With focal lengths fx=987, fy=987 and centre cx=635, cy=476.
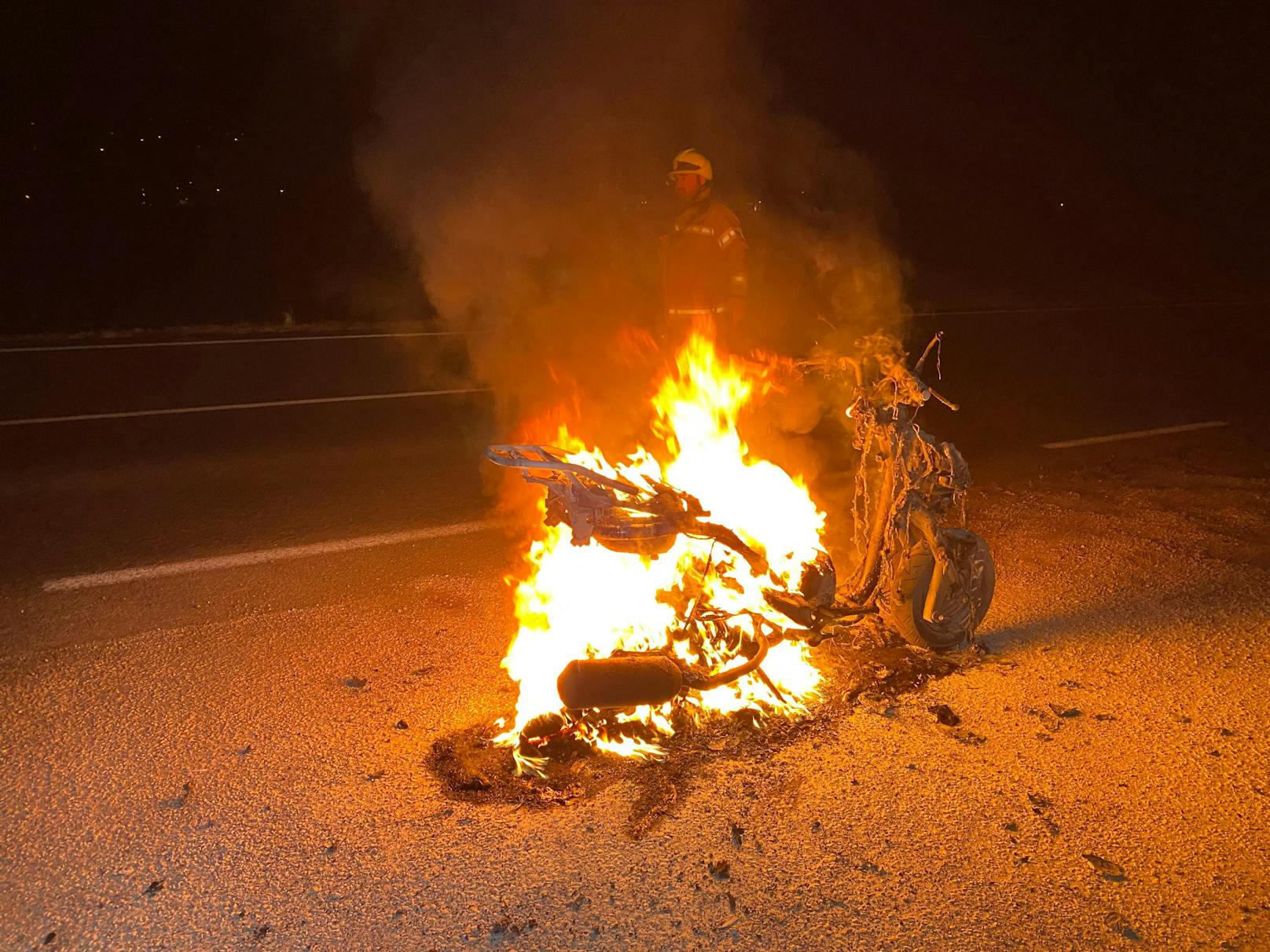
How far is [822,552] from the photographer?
4.56m

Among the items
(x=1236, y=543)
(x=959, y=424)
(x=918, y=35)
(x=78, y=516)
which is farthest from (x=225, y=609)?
(x=918, y=35)

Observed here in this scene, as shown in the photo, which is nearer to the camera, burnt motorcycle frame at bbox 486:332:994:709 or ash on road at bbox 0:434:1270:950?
ash on road at bbox 0:434:1270:950

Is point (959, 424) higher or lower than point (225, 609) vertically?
higher

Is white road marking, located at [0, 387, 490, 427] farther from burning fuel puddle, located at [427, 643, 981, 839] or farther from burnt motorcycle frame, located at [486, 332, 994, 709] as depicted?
burning fuel puddle, located at [427, 643, 981, 839]

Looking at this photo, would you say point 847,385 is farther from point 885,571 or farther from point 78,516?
point 78,516

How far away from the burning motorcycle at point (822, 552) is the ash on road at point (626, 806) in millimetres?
341

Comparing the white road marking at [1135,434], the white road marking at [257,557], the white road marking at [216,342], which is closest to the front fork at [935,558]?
the white road marking at [257,557]

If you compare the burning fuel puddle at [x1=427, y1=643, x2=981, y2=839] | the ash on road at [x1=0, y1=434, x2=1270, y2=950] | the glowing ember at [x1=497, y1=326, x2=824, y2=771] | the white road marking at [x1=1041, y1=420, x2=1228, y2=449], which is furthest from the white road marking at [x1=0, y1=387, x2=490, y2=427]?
the burning fuel puddle at [x1=427, y1=643, x2=981, y2=839]

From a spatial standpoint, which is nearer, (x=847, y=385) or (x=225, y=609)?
(x=847, y=385)

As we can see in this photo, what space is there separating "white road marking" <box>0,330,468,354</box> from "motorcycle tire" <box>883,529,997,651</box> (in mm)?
10178

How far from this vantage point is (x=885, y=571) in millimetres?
4535

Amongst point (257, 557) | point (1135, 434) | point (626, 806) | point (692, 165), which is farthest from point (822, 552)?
point (1135, 434)

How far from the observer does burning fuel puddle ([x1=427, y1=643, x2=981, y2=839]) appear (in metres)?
3.46

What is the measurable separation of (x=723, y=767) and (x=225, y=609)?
2.89 meters
